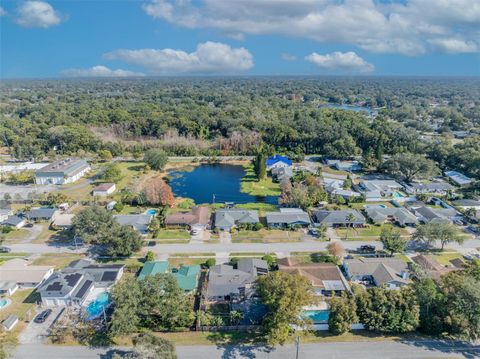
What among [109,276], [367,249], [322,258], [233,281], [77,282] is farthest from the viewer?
[367,249]

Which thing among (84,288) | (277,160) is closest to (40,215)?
(84,288)

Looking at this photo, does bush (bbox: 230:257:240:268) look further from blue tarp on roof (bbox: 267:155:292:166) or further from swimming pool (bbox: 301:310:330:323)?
blue tarp on roof (bbox: 267:155:292:166)

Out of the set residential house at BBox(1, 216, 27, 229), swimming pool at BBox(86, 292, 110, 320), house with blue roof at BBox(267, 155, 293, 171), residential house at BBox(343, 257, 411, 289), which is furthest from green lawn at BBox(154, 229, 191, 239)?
house with blue roof at BBox(267, 155, 293, 171)

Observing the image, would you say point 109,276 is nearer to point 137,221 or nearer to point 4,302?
point 4,302

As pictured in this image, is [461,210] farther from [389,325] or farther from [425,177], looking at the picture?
[389,325]

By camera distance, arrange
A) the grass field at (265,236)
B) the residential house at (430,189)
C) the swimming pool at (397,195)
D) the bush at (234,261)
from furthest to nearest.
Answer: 1. the residential house at (430,189)
2. the swimming pool at (397,195)
3. the grass field at (265,236)
4. the bush at (234,261)

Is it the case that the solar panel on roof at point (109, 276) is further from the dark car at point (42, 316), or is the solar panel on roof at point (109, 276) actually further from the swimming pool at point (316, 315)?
the swimming pool at point (316, 315)

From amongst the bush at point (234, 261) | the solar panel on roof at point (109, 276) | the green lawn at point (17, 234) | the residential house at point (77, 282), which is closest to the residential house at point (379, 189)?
the bush at point (234, 261)
